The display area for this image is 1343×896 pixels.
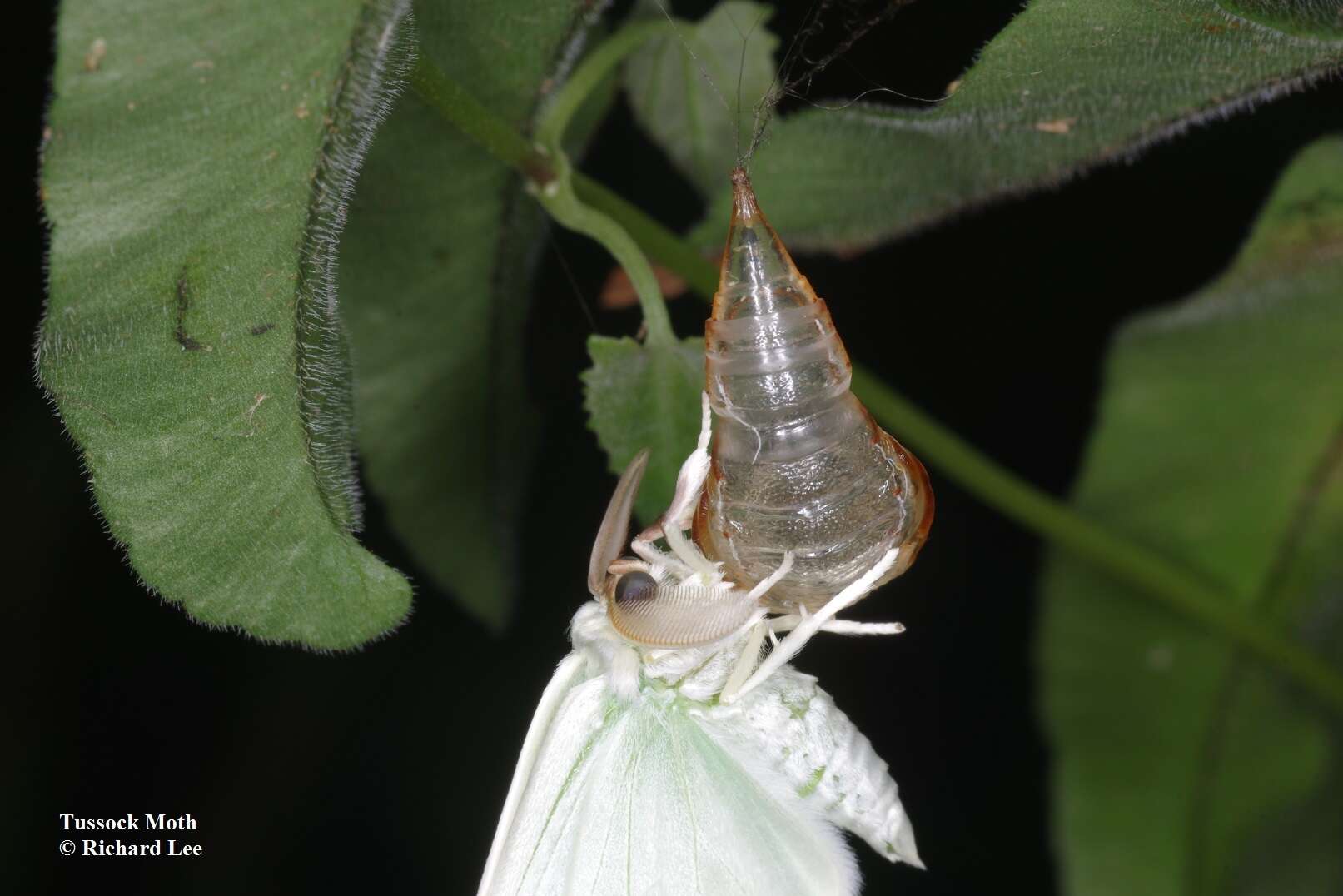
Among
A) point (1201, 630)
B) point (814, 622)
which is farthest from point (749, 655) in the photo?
point (1201, 630)

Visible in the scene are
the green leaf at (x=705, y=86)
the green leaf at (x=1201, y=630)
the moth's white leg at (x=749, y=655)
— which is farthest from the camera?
the green leaf at (x=1201, y=630)

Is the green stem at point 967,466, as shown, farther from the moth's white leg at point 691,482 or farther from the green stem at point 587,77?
the moth's white leg at point 691,482

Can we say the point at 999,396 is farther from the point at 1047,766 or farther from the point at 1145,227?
the point at 1047,766

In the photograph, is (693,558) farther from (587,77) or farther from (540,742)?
(587,77)

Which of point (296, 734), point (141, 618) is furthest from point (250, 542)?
point (296, 734)

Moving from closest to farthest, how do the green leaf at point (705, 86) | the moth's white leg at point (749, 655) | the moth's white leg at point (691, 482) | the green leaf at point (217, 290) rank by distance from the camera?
the green leaf at point (217, 290) → the moth's white leg at point (691, 482) → the moth's white leg at point (749, 655) → the green leaf at point (705, 86)

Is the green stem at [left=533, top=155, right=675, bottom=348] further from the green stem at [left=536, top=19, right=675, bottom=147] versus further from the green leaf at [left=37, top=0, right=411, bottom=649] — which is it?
the green leaf at [left=37, top=0, right=411, bottom=649]

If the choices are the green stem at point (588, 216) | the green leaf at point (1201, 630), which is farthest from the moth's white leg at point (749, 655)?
the green leaf at point (1201, 630)
